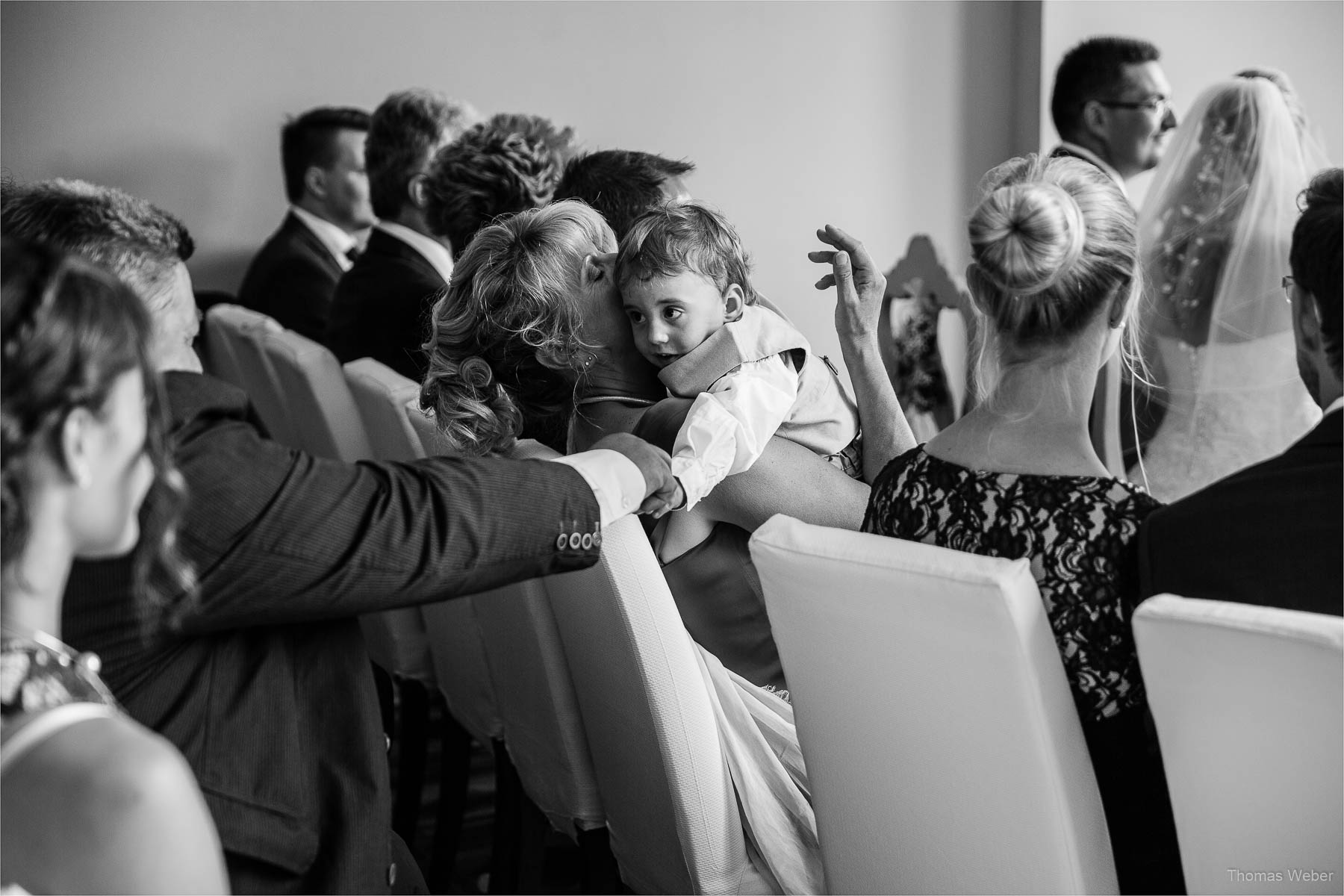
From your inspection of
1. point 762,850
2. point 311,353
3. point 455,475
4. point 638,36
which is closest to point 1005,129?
point 638,36

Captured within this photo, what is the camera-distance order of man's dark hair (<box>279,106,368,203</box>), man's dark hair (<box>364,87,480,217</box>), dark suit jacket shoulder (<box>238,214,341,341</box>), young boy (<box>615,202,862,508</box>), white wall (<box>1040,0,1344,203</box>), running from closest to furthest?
young boy (<box>615,202,862,508</box>) < man's dark hair (<box>364,87,480,217</box>) < dark suit jacket shoulder (<box>238,214,341,341</box>) < man's dark hair (<box>279,106,368,203</box>) < white wall (<box>1040,0,1344,203</box>)

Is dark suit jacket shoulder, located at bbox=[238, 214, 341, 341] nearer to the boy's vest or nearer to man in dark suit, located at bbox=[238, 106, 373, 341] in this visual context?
man in dark suit, located at bbox=[238, 106, 373, 341]

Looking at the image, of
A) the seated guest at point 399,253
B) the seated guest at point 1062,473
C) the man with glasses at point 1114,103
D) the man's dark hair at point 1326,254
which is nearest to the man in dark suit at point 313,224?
the seated guest at point 399,253

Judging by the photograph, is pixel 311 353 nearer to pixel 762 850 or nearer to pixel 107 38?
pixel 762 850

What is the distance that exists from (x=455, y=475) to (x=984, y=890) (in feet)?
2.14

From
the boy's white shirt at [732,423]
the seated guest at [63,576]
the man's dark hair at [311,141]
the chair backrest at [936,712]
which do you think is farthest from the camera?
the man's dark hair at [311,141]

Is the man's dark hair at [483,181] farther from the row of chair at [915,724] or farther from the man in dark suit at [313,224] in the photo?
the man in dark suit at [313,224]

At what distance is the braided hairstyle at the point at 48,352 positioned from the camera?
77cm

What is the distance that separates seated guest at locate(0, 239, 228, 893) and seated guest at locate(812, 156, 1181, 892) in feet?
2.74

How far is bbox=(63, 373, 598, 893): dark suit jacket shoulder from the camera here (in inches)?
41.8

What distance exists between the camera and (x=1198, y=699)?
3.50ft

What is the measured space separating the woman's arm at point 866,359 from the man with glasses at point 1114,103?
2.51 m

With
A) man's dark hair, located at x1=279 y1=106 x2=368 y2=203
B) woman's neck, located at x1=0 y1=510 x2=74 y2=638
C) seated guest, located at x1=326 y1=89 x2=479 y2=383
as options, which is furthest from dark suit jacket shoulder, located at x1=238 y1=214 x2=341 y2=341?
woman's neck, located at x1=0 y1=510 x2=74 y2=638

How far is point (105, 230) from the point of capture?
1199 millimetres
